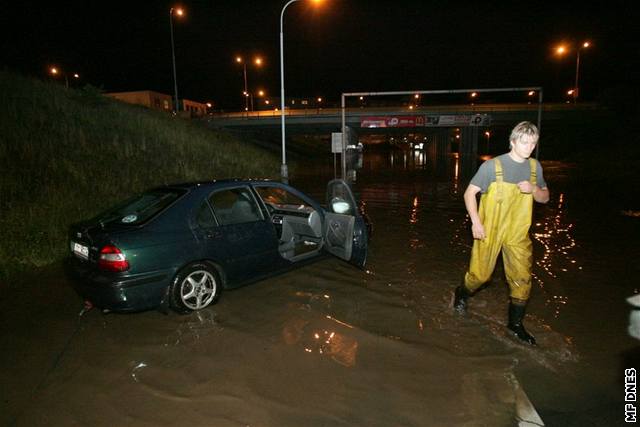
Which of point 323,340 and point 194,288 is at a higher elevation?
point 194,288

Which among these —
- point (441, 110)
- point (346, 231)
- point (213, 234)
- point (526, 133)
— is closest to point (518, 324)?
point (526, 133)

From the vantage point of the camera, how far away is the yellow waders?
368 cm

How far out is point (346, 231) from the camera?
5395 millimetres

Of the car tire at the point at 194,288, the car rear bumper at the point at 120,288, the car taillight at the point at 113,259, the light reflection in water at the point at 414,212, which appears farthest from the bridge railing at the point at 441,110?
the car taillight at the point at 113,259

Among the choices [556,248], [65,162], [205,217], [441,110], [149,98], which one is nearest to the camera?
[205,217]

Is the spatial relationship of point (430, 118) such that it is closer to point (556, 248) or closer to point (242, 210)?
point (556, 248)

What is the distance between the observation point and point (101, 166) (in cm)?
1133

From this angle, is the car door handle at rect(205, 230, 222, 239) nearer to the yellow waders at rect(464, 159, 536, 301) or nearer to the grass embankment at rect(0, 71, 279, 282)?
the yellow waders at rect(464, 159, 536, 301)

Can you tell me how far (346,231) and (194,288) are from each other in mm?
2073

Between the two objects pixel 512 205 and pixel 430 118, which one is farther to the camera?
pixel 430 118

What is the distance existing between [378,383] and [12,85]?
18061mm

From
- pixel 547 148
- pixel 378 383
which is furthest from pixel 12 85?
pixel 547 148

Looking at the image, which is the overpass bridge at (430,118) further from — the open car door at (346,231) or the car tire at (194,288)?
the car tire at (194,288)

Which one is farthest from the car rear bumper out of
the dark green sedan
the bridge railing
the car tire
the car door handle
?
the bridge railing
